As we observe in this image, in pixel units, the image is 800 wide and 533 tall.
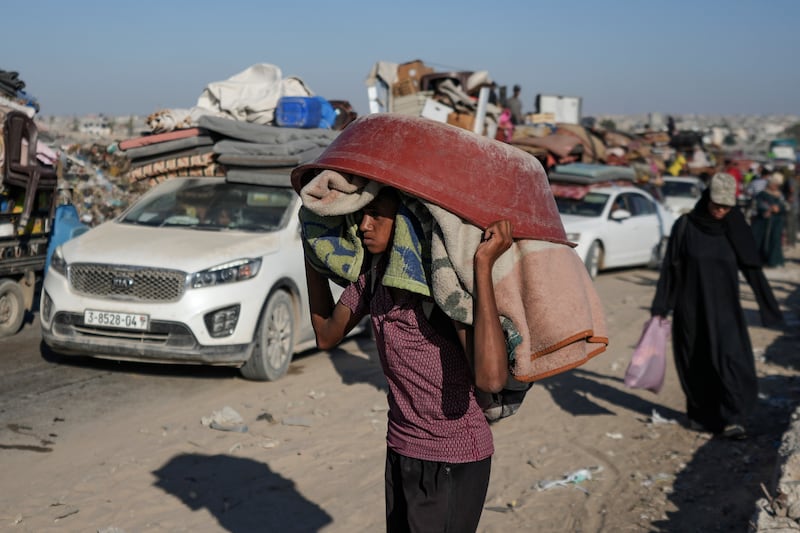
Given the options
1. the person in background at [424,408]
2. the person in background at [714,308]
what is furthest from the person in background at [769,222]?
the person in background at [424,408]

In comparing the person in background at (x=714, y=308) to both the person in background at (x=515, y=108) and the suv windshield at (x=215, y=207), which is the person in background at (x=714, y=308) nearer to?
the suv windshield at (x=215, y=207)

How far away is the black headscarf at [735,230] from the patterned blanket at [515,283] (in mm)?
4742

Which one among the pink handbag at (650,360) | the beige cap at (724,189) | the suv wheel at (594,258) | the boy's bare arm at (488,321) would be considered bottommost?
the suv wheel at (594,258)

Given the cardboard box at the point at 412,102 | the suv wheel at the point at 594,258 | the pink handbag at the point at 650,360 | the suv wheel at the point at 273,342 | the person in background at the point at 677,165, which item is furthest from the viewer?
the person in background at the point at 677,165

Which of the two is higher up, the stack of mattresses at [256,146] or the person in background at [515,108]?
the stack of mattresses at [256,146]

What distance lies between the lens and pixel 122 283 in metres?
7.60

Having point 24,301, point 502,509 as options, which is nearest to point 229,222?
point 24,301

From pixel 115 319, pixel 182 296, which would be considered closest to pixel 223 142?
pixel 182 296

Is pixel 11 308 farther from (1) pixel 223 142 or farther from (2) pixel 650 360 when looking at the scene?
(2) pixel 650 360

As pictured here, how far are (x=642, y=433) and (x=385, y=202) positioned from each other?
515cm

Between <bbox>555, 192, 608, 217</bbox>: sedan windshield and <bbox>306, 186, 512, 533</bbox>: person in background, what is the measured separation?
48.2 ft

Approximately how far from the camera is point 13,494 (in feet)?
16.6

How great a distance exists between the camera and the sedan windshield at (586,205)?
1733 cm

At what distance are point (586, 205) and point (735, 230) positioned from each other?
10.5 metres
